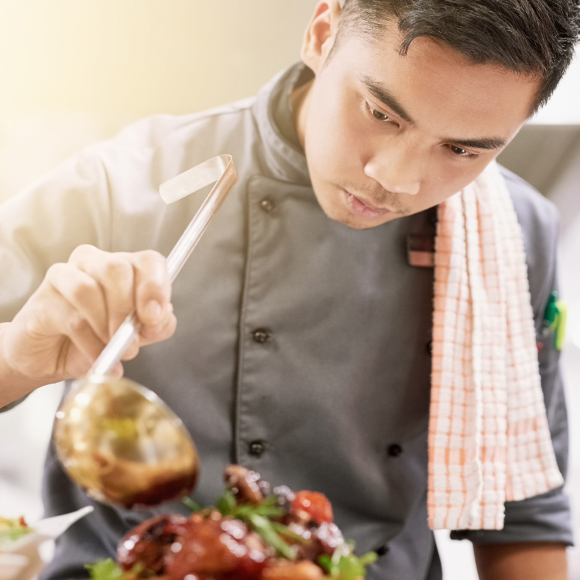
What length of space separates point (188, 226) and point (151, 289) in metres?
0.13

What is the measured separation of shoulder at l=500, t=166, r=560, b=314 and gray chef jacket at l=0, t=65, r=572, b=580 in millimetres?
191

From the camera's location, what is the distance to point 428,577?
960 mm

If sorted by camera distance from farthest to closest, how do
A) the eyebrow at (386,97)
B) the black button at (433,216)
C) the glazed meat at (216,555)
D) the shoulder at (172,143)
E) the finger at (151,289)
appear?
the black button at (433,216) → the shoulder at (172,143) → the eyebrow at (386,97) → the finger at (151,289) → the glazed meat at (216,555)

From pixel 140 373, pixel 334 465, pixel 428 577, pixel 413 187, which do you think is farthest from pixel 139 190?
pixel 428 577

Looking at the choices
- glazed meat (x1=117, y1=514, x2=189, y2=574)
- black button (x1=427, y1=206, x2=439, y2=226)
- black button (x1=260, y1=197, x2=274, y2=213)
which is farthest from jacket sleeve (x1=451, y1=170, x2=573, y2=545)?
glazed meat (x1=117, y1=514, x2=189, y2=574)

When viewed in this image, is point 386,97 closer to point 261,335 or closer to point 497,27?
point 497,27

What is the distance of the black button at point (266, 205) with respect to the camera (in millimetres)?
766

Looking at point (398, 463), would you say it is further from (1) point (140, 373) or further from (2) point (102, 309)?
(2) point (102, 309)

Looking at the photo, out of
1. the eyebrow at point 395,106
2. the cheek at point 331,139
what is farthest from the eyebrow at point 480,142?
the cheek at point 331,139

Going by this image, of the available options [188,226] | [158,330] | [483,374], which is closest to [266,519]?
[158,330]

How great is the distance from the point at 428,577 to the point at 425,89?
824 mm

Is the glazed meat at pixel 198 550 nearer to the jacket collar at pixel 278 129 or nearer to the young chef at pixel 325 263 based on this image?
the young chef at pixel 325 263

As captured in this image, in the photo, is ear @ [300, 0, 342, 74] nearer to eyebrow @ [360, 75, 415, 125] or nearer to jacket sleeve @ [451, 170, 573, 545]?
eyebrow @ [360, 75, 415, 125]

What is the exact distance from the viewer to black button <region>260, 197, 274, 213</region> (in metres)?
0.77
